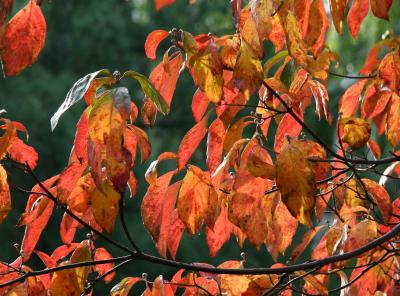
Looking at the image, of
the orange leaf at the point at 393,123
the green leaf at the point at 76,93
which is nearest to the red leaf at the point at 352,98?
the orange leaf at the point at 393,123

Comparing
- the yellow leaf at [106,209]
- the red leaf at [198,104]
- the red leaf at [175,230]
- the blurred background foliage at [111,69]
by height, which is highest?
the red leaf at [198,104]

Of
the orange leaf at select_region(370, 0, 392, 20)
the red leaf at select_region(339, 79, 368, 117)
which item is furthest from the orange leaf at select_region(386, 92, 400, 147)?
the orange leaf at select_region(370, 0, 392, 20)

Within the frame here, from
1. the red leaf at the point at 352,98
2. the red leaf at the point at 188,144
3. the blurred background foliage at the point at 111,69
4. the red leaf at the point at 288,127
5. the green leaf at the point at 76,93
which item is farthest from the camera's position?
the blurred background foliage at the point at 111,69

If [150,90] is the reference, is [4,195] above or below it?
below

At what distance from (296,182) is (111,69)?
837 cm

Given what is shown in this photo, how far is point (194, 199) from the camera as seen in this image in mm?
1070

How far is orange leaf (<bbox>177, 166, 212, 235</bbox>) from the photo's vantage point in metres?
1.06

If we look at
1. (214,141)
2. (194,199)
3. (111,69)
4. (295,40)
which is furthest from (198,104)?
(111,69)

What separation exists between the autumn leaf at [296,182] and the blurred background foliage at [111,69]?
5729 mm

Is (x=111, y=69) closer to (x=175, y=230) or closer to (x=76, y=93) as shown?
(x=175, y=230)

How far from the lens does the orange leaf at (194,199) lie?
1.06m

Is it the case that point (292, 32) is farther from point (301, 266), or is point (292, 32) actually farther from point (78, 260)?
point (78, 260)

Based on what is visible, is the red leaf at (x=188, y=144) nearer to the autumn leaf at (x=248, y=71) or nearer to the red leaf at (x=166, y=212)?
the red leaf at (x=166, y=212)

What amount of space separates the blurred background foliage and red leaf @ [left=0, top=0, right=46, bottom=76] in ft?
18.7
